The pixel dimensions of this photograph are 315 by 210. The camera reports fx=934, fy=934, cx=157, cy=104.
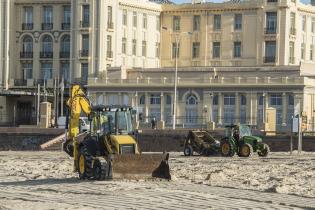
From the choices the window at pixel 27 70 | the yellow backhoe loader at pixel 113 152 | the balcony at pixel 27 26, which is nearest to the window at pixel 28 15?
the balcony at pixel 27 26

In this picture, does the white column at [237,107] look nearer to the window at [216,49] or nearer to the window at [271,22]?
the window at [271,22]

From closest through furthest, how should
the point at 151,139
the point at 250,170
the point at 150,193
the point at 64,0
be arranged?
the point at 150,193 → the point at 250,170 → the point at 151,139 → the point at 64,0

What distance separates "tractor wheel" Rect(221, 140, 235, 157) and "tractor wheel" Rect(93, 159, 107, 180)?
20.2m

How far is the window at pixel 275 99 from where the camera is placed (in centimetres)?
8075

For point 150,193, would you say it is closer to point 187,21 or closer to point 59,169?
point 59,169

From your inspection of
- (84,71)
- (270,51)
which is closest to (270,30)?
(270,51)

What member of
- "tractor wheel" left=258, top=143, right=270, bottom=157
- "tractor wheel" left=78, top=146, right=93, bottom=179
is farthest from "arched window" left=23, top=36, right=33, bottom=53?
"tractor wheel" left=78, top=146, right=93, bottom=179

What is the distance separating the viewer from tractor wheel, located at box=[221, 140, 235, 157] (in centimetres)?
5064

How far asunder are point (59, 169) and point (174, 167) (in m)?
4.72

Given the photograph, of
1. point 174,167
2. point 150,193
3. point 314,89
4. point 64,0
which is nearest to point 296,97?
point 314,89

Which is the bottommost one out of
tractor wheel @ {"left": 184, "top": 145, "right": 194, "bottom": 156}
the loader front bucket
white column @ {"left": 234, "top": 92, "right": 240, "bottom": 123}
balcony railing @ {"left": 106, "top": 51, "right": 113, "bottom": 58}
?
tractor wheel @ {"left": 184, "top": 145, "right": 194, "bottom": 156}

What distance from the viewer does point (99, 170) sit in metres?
31.0

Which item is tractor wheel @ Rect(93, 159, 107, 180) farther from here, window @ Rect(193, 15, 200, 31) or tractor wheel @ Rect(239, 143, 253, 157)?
window @ Rect(193, 15, 200, 31)

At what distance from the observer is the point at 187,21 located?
97.4m
